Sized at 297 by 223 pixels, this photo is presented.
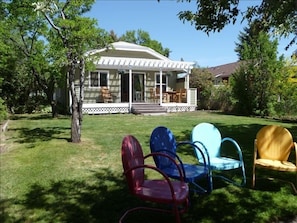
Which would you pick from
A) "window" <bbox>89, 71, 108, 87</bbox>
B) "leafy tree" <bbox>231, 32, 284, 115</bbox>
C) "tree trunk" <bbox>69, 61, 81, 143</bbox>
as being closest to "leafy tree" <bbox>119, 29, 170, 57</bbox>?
"window" <bbox>89, 71, 108, 87</bbox>

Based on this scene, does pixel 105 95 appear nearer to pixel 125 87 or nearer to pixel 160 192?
pixel 125 87

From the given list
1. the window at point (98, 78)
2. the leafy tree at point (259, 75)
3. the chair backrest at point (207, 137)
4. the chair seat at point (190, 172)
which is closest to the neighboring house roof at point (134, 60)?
the window at point (98, 78)

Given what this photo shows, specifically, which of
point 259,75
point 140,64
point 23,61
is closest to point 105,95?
point 140,64

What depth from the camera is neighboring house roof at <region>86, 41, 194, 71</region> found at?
20.3 metres

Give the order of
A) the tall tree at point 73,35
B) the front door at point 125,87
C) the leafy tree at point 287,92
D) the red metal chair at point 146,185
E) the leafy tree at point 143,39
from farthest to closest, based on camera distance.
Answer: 1. the leafy tree at point 143,39
2. the front door at point 125,87
3. the leafy tree at point 287,92
4. the tall tree at point 73,35
5. the red metal chair at point 146,185

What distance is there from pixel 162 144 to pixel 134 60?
16421 mm

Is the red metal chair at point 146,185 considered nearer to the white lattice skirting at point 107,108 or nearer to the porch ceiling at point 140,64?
the white lattice skirting at point 107,108

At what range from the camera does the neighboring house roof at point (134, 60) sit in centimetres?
2027

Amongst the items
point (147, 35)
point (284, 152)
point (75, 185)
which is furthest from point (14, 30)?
point (147, 35)

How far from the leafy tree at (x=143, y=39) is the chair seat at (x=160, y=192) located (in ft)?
143

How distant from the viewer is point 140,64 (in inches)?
827

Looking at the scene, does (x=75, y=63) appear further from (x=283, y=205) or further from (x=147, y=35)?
(x=147, y=35)

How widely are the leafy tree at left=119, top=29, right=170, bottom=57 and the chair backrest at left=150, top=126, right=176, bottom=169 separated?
140 ft

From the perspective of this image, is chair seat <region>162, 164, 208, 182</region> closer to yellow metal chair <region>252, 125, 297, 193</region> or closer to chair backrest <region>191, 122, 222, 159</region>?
chair backrest <region>191, 122, 222, 159</region>
